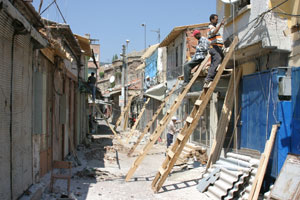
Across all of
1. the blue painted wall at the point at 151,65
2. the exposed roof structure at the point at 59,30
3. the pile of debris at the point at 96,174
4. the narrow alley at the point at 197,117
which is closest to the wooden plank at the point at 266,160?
the narrow alley at the point at 197,117

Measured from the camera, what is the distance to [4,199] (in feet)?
16.0

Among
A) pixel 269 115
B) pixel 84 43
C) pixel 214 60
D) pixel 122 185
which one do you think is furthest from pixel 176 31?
pixel 122 185

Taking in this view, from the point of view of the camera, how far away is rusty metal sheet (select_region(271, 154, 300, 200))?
542 cm

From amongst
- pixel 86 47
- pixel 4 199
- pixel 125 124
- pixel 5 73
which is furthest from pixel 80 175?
pixel 125 124

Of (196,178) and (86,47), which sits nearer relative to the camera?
(196,178)

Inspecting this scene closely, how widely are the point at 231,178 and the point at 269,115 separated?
175cm

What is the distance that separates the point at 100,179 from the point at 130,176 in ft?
3.04

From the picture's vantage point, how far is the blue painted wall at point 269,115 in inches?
251

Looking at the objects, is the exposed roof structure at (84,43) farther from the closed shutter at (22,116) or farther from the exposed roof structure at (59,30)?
the closed shutter at (22,116)

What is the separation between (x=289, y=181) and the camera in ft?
18.4

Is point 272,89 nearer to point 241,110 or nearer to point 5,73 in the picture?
point 241,110

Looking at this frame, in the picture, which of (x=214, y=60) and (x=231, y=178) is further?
(x=214, y=60)

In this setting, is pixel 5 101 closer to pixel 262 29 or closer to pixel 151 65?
pixel 262 29

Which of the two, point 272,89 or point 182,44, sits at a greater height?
point 182,44
